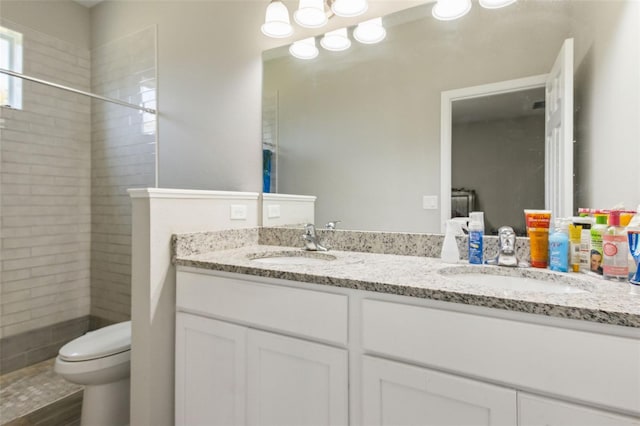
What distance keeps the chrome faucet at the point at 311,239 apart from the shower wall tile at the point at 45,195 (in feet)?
6.76

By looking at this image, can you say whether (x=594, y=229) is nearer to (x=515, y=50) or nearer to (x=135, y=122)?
(x=515, y=50)

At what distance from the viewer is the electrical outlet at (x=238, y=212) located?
175cm

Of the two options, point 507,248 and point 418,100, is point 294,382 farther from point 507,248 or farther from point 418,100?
point 418,100

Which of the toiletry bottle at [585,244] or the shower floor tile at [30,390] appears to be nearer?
the toiletry bottle at [585,244]

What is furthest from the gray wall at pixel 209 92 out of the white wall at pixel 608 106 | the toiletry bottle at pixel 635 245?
the toiletry bottle at pixel 635 245

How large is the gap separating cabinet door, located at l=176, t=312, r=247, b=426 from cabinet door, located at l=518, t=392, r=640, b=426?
2.78 ft

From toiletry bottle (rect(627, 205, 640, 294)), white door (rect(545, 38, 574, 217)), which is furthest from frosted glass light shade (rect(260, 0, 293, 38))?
toiletry bottle (rect(627, 205, 640, 294))

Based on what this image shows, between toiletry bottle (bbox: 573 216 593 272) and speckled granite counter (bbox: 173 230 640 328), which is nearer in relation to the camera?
speckled granite counter (bbox: 173 230 640 328)

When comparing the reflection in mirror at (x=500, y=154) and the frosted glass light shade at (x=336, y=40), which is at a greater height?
the frosted glass light shade at (x=336, y=40)

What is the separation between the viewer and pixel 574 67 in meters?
1.24

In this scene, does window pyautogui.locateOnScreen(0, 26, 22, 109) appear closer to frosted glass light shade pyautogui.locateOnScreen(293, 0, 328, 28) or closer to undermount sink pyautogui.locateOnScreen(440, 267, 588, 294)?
frosted glass light shade pyautogui.locateOnScreen(293, 0, 328, 28)

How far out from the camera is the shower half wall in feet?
7.76

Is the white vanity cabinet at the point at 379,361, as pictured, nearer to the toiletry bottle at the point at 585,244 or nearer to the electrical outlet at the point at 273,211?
the toiletry bottle at the point at 585,244

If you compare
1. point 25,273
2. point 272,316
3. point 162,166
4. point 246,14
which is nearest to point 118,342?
point 272,316
